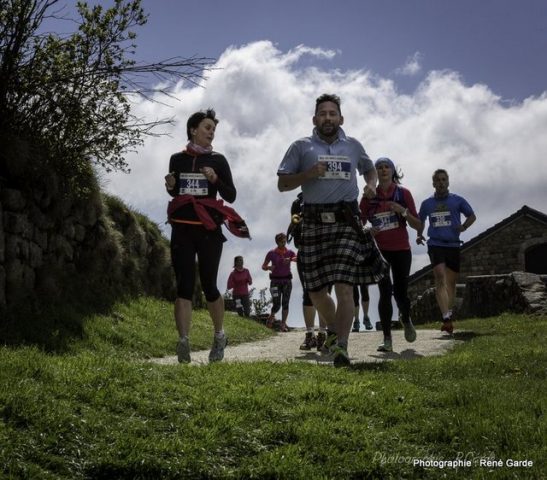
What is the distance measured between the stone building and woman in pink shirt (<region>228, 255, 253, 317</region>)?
12319 millimetres

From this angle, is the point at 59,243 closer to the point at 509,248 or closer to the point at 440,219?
the point at 440,219

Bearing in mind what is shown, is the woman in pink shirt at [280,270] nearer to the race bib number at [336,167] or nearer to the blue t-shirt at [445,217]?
the blue t-shirt at [445,217]

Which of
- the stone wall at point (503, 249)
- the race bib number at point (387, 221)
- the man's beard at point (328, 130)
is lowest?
the race bib number at point (387, 221)

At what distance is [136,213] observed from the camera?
598 inches

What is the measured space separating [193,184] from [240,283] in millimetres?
11620

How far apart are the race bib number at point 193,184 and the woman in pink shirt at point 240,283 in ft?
37.8

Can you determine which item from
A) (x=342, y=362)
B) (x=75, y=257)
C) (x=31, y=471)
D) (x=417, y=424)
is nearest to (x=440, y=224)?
(x=342, y=362)

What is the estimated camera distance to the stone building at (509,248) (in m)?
28.0

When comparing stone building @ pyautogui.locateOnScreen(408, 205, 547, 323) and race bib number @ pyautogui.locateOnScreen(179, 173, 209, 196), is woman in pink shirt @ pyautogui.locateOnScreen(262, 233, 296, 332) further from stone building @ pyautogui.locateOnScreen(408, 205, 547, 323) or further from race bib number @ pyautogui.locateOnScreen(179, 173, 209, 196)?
stone building @ pyautogui.locateOnScreen(408, 205, 547, 323)

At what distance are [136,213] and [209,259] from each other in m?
8.73

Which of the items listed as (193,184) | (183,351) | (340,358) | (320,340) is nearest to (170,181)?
(193,184)

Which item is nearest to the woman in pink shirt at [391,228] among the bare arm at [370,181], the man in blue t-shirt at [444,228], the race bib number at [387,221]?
the race bib number at [387,221]

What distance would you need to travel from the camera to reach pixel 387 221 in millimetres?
8867

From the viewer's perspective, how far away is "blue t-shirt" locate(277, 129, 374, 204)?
6488 millimetres
